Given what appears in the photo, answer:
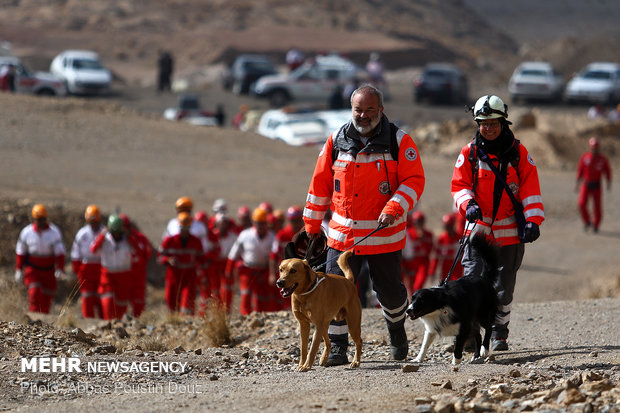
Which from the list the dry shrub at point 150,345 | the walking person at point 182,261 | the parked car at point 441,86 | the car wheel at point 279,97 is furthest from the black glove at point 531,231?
the parked car at point 441,86

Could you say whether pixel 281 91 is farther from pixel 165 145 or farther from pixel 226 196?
pixel 226 196

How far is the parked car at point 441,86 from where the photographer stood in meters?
45.0

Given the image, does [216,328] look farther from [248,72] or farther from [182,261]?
[248,72]

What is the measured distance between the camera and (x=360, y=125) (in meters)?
7.42

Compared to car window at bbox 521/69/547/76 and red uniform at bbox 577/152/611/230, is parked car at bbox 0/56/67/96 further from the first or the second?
red uniform at bbox 577/152/611/230

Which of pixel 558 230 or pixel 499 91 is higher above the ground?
pixel 499 91

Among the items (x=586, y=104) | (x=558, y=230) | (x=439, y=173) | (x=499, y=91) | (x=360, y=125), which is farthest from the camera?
(x=499, y=91)

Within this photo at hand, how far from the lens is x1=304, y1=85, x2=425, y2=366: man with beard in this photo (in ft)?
24.4

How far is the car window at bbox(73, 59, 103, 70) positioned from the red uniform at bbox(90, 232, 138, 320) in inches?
1174

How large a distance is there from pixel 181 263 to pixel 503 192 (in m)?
6.70

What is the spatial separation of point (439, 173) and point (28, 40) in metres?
43.1

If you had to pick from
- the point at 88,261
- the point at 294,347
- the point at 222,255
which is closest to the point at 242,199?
the point at 222,255

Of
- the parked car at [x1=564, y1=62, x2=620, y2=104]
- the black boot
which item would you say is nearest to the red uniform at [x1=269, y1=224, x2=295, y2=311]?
the black boot

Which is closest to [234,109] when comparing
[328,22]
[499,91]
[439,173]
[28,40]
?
[439,173]
